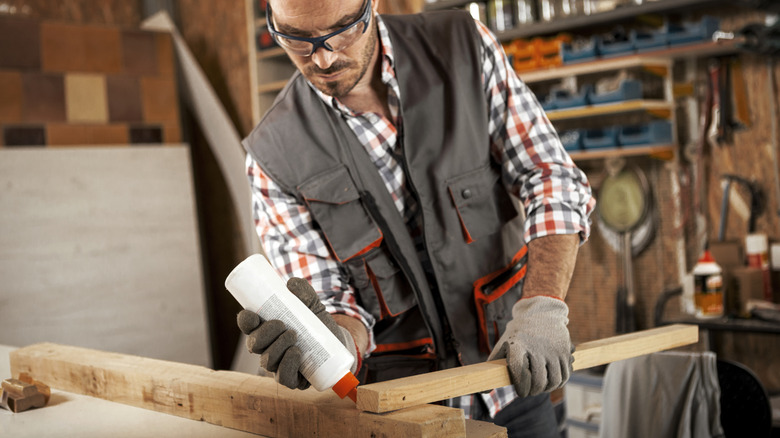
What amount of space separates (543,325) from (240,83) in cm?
412

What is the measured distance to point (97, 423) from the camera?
1323mm

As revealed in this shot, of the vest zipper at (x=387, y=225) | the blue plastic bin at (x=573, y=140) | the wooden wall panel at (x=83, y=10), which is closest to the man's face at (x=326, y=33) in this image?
the vest zipper at (x=387, y=225)

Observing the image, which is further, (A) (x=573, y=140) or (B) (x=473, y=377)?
(A) (x=573, y=140)

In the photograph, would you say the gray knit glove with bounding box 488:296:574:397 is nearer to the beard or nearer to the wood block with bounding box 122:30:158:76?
the beard

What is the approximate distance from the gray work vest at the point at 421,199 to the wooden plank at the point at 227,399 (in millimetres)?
373

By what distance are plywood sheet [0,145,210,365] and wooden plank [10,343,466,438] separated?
2406 millimetres

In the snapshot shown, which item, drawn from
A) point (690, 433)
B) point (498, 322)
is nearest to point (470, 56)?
point (498, 322)

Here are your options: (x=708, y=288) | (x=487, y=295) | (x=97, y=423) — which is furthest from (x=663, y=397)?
(x=97, y=423)

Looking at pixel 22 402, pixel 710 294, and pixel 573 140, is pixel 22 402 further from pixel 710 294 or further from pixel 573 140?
pixel 573 140

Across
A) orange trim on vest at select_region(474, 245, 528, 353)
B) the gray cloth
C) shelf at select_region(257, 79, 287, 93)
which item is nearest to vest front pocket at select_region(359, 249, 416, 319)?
orange trim on vest at select_region(474, 245, 528, 353)

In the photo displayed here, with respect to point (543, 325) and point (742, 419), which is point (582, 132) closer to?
point (742, 419)

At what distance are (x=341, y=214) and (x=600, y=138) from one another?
2.47 m

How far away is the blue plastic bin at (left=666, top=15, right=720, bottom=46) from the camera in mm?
3309

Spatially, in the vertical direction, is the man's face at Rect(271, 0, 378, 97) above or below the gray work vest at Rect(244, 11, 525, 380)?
above
